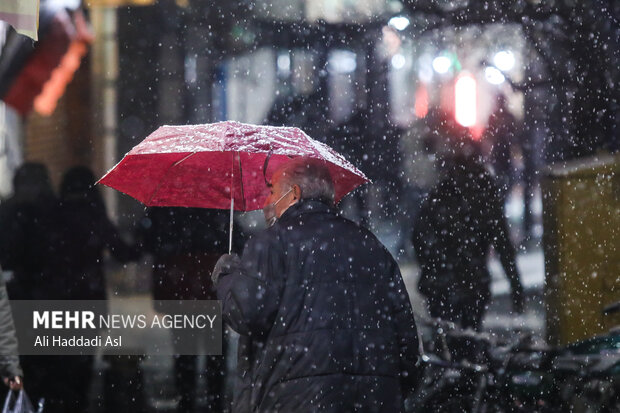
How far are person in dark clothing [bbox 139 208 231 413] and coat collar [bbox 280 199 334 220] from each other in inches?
135

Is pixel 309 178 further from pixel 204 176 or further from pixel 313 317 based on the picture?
pixel 204 176

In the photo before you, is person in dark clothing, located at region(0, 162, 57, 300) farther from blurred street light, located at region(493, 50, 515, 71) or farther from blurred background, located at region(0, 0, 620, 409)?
blurred street light, located at region(493, 50, 515, 71)

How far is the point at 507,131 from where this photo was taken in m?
9.98

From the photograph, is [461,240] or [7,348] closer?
[7,348]

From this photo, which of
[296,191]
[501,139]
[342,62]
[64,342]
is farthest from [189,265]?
[342,62]

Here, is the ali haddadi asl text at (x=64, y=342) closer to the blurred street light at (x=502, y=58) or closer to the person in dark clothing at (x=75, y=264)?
the person in dark clothing at (x=75, y=264)

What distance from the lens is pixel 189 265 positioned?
265 inches

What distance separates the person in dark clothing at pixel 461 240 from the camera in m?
6.63

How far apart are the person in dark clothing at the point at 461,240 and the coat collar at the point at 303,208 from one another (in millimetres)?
3470

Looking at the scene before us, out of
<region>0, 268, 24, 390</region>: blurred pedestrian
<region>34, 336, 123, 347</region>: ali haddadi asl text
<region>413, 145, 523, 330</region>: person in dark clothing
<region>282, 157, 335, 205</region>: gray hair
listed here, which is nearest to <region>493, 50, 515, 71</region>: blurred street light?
<region>413, 145, 523, 330</region>: person in dark clothing

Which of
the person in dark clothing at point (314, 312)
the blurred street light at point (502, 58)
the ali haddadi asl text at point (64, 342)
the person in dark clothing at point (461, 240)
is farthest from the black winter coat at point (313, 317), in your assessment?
the blurred street light at point (502, 58)

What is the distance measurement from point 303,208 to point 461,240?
12.6 feet

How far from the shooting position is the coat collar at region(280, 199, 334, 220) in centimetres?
318

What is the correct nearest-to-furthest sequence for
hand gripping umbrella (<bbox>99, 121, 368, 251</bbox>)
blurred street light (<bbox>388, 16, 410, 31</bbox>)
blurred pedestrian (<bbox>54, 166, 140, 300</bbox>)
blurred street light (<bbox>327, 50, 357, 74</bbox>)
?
1. hand gripping umbrella (<bbox>99, 121, 368, 251</bbox>)
2. blurred pedestrian (<bbox>54, 166, 140, 300</bbox>)
3. blurred street light (<bbox>388, 16, 410, 31</bbox>)
4. blurred street light (<bbox>327, 50, 357, 74</bbox>)
